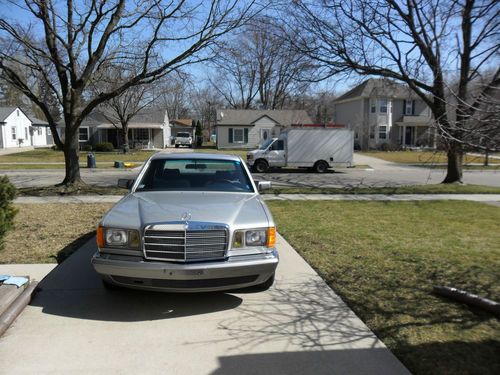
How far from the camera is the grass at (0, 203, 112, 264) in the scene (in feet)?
20.7

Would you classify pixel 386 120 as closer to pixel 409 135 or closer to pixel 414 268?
pixel 409 135

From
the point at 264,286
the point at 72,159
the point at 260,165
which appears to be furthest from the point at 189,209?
the point at 260,165

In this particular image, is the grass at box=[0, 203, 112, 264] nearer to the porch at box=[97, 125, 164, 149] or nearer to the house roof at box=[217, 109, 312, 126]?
the porch at box=[97, 125, 164, 149]

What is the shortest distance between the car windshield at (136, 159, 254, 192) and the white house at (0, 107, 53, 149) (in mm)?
45018

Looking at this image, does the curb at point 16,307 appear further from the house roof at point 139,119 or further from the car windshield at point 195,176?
the house roof at point 139,119

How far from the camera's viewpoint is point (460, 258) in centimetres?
637

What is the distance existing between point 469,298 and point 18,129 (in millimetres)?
53008

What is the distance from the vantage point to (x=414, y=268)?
5.89 metres

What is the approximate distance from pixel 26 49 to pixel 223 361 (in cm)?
1244

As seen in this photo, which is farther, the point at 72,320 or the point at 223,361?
the point at 72,320

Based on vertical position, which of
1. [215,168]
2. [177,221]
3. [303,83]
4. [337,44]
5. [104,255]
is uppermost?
[337,44]

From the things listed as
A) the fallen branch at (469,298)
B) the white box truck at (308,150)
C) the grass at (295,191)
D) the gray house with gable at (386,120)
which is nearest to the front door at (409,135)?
the gray house with gable at (386,120)

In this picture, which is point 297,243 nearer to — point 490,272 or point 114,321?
point 490,272

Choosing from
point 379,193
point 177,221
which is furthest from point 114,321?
point 379,193
